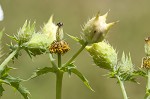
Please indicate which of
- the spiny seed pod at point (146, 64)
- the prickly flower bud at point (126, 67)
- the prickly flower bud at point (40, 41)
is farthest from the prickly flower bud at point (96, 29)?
the spiny seed pod at point (146, 64)

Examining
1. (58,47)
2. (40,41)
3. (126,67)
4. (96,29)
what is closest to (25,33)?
(40,41)

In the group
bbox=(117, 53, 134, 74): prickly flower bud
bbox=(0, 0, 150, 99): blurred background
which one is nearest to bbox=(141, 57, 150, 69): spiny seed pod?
bbox=(117, 53, 134, 74): prickly flower bud

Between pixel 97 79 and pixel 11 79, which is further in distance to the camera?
pixel 97 79

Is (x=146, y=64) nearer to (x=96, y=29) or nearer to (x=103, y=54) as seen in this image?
(x=103, y=54)

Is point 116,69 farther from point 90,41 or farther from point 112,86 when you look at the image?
point 112,86

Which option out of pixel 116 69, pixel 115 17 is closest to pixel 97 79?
pixel 115 17

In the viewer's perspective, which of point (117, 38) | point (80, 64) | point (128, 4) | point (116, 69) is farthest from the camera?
point (128, 4)

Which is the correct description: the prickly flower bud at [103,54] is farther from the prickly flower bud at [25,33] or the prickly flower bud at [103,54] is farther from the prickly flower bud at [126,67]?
the prickly flower bud at [25,33]
